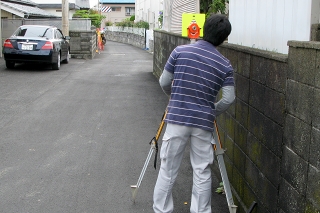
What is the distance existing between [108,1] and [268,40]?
8932 centimetres

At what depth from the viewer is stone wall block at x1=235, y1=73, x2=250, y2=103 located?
520 cm

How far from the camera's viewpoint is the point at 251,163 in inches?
198

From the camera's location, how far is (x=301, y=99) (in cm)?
368

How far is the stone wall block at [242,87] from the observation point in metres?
5.20

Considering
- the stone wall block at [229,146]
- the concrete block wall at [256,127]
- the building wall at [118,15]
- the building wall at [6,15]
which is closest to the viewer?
the concrete block wall at [256,127]

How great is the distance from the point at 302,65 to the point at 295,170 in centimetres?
74

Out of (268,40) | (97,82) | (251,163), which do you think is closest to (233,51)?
(268,40)

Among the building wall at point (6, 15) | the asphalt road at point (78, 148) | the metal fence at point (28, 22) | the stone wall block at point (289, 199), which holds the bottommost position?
the asphalt road at point (78, 148)

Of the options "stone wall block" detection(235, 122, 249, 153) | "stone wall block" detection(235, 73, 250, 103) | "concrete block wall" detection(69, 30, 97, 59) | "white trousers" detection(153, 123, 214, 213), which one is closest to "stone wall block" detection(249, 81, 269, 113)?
"stone wall block" detection(235, 73, 250, 103)

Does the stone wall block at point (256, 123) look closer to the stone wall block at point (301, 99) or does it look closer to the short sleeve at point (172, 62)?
the stone wall block at point (301, 99)

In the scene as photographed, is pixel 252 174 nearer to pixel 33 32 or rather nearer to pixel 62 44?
pixel 33 32

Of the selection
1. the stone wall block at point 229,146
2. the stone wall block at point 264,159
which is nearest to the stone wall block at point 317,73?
the stone wall block at point 264,159

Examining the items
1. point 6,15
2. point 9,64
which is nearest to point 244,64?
point 9,64

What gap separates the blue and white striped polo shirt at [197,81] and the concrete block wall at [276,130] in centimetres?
41
